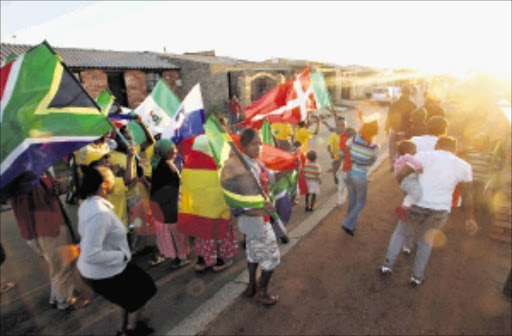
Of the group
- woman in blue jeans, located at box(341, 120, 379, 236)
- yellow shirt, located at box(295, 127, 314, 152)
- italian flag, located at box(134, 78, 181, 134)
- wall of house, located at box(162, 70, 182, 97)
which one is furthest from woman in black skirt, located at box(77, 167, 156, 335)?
wall of house, located at box(162, 70, 182, 97)

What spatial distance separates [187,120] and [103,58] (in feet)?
57.3

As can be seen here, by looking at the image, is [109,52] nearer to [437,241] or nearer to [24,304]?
[24,304]

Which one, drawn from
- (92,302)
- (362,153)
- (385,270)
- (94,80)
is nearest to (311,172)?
(362,153)

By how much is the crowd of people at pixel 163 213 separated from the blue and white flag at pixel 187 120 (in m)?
0.43

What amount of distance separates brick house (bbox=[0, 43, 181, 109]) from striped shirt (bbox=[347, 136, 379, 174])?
54.6ft

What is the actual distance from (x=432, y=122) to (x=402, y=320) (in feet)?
8.82

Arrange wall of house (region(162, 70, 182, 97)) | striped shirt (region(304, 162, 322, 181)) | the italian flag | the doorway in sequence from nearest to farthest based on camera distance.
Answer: the italian flag, striped shirt (region(304, 162, 322, 181)), the doorway, wall of house (region(162, 70, 182, 97))

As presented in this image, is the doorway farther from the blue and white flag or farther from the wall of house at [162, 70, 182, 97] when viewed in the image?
the blue and white flag

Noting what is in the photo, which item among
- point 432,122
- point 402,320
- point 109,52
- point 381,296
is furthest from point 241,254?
point 109,52

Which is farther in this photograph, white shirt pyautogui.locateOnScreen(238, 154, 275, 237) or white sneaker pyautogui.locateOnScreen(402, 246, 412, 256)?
white sneaker pyautogui.locateOnScreen(402, 246, 412, 256)

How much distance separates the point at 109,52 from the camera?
68.4ft

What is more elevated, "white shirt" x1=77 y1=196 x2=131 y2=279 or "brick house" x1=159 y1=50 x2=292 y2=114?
"brick house" x1=159 y1=50 x2=292 y2=114

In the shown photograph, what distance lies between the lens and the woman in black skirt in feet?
8.20

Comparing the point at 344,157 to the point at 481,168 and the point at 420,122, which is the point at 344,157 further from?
the point at 481,168
